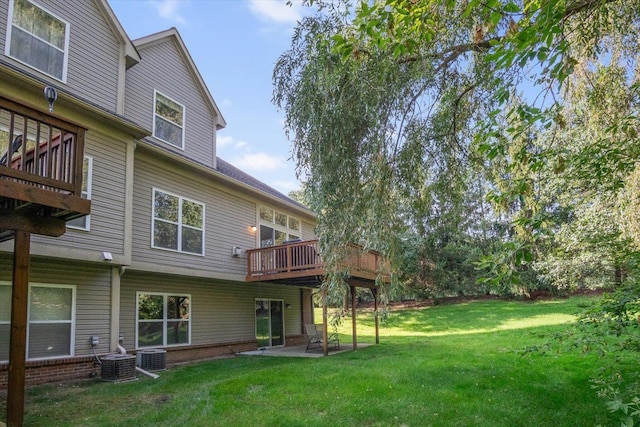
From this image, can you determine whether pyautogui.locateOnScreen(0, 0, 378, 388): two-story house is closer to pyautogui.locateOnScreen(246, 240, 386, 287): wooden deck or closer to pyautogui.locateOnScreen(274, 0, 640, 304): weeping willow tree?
pyautogui.locateOnScreen(246, 240, 386, 287): wooden deck

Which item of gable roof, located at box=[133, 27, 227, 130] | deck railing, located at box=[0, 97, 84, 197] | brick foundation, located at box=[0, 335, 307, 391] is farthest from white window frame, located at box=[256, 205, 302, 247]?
deck railing, located at box=[0, 97, 84, 197]

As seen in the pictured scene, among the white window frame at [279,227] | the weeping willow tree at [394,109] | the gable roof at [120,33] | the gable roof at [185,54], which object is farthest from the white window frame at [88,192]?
the white window frame at [279,227]

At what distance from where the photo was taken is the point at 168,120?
37.8ft

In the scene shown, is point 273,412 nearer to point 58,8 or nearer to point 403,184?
point 403,184

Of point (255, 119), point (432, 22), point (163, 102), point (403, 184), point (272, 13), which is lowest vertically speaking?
point (403, 184)

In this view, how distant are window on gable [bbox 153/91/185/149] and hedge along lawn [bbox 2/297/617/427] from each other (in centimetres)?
557

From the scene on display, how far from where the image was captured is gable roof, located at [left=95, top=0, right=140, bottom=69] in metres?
9.53

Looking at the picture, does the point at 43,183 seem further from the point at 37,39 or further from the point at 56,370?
the point at 37,39

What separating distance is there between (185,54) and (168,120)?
2.11 meters

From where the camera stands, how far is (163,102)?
11477mm

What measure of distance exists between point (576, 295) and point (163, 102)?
24.5 metres

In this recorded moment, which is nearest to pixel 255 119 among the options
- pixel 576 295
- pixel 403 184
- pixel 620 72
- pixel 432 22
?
pixel 403 184

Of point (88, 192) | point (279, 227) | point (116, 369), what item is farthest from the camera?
point (279, 227)

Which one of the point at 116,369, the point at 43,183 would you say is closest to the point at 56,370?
the point at 116,369
